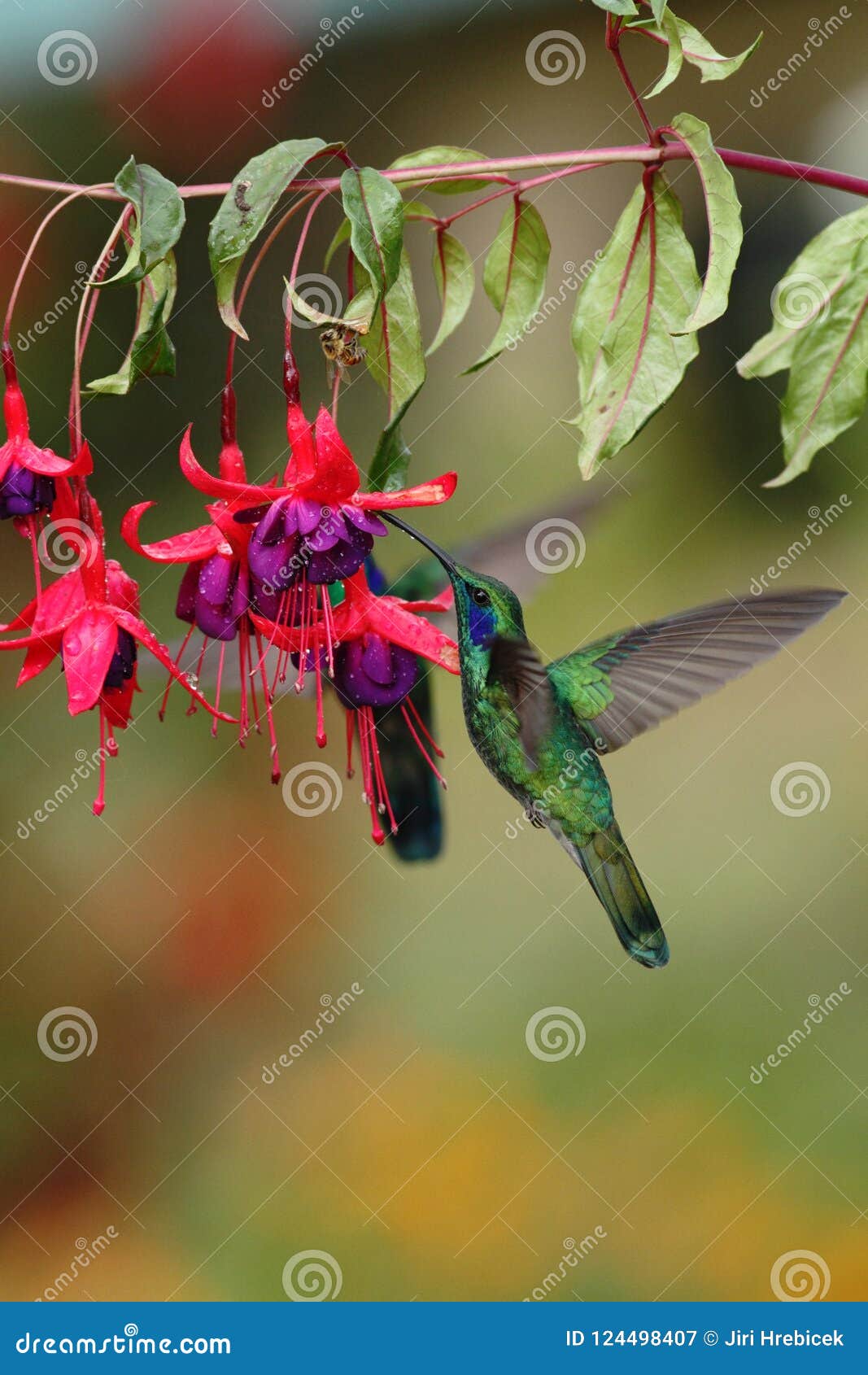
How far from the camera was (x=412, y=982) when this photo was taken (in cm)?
186

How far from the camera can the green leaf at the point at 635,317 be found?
0.63m

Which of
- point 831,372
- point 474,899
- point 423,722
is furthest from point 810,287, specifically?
point 474,899

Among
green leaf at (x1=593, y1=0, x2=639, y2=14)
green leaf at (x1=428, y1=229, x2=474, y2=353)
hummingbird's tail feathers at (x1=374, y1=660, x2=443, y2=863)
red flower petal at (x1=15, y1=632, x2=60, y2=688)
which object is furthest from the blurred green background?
green leaf at (x1=593, y1=0, x2=639, y2=14)

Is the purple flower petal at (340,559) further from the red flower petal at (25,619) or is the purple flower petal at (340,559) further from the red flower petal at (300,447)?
the red flower petal at (25,619)

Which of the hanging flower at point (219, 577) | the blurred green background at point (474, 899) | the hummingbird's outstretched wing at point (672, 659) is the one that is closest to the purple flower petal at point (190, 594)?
the hanging flower at point (219, 577)

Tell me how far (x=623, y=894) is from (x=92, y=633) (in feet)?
1.13

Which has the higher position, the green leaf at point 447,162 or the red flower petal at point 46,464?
the green leaf at point 447,162

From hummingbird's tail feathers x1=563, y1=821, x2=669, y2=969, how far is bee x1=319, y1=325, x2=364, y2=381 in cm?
30

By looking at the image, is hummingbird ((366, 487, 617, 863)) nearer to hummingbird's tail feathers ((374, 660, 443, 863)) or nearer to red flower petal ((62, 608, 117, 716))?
hummingbird's tail feathers ((374, 660, 443, 863))

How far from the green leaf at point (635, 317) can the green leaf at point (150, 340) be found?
0.65 feet

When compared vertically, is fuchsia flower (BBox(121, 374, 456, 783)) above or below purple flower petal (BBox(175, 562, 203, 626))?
above

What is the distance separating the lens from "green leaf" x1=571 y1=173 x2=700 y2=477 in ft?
2.07

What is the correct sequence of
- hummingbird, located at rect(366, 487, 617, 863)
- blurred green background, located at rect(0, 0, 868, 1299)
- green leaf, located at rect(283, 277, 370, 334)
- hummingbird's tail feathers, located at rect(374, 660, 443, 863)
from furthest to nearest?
blurred green background, located at rect(0, 0, 868, 1299)
hummingbird's tail feathers, located at rect(374, 660, 443, 863)
hummingbird, located at rect(366, 487, 617, 863)
green leaf, located at rect(283, 277, 370, 334)

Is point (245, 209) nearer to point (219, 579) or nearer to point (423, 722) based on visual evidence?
point (219, 579)
